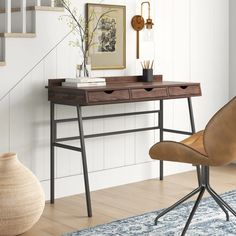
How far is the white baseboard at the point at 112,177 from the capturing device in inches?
179

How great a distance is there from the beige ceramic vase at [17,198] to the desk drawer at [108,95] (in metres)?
0.72

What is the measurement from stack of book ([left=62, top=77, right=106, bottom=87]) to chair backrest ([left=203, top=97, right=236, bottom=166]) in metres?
1.24

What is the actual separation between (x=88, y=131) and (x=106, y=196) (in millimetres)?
561

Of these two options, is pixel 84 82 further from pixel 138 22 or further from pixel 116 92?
pixel 138 22

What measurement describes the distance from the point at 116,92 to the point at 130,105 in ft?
2.79

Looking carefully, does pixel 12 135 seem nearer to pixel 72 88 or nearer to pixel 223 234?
pixel 72 88

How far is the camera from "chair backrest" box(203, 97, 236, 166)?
127 inches

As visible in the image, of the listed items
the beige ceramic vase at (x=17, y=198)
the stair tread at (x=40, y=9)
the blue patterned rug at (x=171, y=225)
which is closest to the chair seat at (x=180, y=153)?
the blue patterned rug at (x=171, y=225)

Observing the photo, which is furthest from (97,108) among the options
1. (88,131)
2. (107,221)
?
(107,221)

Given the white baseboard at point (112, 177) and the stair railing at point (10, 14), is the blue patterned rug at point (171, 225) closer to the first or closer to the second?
the white baseboard at point (112, 177)

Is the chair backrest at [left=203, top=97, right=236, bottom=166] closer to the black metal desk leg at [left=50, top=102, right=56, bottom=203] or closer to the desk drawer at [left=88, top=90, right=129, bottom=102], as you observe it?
the desk drawer at [left=88, top=90, right=129, bottom=102]

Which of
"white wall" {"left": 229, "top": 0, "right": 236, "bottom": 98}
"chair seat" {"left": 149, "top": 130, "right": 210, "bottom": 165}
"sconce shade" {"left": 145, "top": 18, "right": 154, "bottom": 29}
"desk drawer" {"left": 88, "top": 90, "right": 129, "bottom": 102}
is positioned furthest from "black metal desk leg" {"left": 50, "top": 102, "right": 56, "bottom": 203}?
"white wall" {"left": 229, "top": 0, "right": 236, "bottom": 98}

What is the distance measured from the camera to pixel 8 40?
4086 mm

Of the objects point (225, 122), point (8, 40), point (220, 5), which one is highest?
point (220, 5)
